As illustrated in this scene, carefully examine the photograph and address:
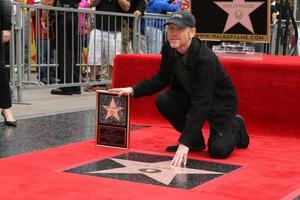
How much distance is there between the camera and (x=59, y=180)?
13.8 ft

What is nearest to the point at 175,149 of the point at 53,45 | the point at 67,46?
the point at 67,46

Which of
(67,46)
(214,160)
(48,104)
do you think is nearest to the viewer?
(214,160)

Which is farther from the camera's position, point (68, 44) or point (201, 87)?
point (68, 44)

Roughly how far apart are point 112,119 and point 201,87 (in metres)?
0.93

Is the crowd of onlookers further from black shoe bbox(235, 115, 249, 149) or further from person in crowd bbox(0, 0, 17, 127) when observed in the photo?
black shoe bbox(235, 115, 249, 149)

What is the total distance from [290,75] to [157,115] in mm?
1592

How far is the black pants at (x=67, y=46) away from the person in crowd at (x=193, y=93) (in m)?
4.35

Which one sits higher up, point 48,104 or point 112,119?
point 112,119

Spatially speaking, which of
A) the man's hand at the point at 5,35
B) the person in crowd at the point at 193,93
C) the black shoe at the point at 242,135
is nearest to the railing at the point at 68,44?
the man's hand at the point at 5,35

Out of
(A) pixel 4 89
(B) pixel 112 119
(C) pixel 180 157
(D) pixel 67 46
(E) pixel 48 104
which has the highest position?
(D) pixel 67 46

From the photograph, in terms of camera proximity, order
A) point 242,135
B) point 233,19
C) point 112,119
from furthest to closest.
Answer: point 233,19 < point 242,135 < point 112,119

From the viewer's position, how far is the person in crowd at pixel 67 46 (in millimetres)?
9398

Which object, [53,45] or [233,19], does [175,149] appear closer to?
[233,19]

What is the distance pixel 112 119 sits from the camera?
17.3ft
